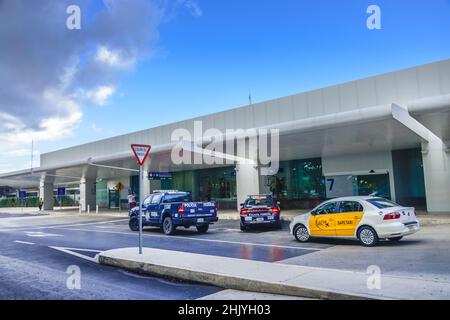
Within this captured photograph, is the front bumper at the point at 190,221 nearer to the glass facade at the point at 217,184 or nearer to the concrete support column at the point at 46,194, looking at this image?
the glass facade at the point at 217,184

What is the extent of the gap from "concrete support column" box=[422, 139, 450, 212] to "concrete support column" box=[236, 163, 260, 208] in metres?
10.2

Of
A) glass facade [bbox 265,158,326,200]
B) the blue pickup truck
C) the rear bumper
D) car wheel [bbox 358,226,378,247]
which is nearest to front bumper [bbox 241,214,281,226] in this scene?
the blue pickup truck

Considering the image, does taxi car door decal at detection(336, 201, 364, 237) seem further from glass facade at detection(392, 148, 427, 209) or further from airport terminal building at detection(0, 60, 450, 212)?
glass facade at detection(392, 148, 427, 209)

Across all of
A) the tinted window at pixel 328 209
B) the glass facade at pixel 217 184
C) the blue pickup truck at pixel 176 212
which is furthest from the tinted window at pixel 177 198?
the glass facade at pixel 217 184

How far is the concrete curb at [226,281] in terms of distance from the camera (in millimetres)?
6332

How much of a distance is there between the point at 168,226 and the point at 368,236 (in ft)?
29.6

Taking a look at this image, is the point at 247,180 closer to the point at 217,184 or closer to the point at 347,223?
the point at 217,184

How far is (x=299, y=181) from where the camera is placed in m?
31.3

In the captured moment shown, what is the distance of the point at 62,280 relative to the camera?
27.8 ft

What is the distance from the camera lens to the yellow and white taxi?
37.2 feet
